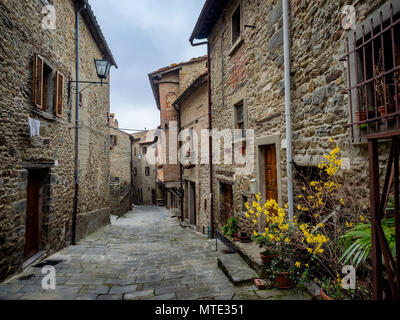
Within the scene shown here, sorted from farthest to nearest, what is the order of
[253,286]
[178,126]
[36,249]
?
[178,126] < [36,249] < [253,286]

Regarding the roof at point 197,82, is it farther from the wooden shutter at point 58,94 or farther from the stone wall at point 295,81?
the wooden shutter at point 58,94

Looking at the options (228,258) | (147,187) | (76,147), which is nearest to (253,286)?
(228,258)

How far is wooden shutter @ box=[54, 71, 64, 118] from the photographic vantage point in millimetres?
6246

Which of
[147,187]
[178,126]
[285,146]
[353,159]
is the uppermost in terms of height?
[178,126]

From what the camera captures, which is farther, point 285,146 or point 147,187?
point 147,187

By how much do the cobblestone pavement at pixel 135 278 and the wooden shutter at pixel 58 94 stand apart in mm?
3698

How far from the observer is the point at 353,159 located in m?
2.87

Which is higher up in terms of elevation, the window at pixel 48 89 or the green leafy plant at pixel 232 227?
the window at pixel 48 89

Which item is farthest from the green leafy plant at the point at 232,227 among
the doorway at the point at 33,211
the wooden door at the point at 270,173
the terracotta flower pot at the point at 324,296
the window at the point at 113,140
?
the window at the point at 113,140

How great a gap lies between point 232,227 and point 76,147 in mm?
5432

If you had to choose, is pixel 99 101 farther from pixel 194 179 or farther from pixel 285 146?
pixel 285 146

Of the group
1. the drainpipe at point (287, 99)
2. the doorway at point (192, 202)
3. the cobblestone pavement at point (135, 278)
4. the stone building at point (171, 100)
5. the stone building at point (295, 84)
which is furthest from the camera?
the stone building at point (171, 100)

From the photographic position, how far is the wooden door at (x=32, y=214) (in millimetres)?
5411

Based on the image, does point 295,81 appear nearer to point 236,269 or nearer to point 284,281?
point 284,281
